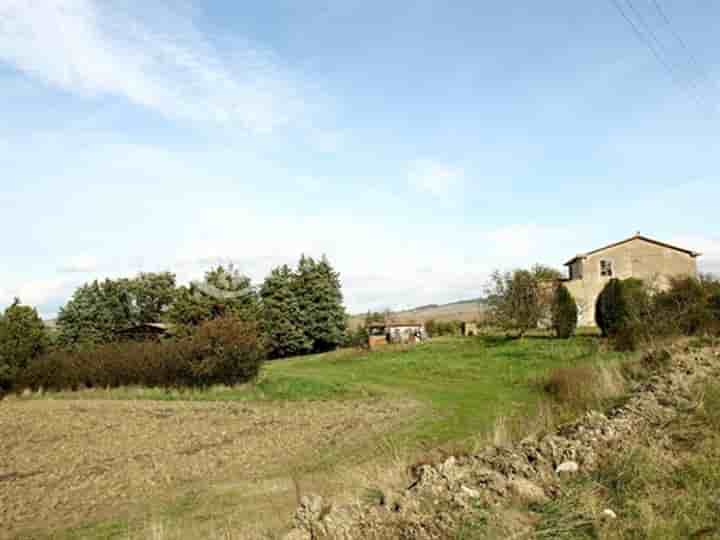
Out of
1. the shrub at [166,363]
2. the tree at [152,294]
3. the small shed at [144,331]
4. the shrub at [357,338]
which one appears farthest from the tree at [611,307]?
the tree at [152,294]

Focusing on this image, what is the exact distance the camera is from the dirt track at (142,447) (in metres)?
8.46

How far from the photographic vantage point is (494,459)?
5504 millimetres

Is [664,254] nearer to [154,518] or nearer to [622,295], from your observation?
[622,295]

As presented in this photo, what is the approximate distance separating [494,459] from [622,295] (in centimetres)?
2271

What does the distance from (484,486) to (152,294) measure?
5569 centimetres

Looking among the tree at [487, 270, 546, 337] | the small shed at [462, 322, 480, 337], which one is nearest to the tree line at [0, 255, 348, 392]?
the small shed at [462, 322, 480, 337]

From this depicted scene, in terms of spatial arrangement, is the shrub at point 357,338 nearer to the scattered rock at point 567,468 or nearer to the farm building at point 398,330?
the farm building at point 398,330

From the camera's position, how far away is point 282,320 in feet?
142

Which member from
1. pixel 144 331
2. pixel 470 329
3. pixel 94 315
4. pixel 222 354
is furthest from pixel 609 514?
pixel 94 315

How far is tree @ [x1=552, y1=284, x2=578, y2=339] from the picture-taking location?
28234 mm

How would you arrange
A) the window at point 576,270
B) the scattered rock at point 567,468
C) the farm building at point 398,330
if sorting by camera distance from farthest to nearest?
the farm building at point 398,330, the window at point 576,270, the scattered rock at point 567,468

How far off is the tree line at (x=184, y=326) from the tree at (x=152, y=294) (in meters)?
0.10

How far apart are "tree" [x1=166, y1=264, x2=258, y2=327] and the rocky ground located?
3500 cm

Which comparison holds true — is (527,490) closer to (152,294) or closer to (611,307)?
(611,307)
